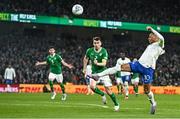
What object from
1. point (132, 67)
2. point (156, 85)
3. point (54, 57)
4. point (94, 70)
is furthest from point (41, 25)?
point (132, 67)

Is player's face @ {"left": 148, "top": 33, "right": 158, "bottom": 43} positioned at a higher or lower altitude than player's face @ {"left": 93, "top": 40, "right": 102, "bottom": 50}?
higher

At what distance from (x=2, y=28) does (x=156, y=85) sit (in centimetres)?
1574

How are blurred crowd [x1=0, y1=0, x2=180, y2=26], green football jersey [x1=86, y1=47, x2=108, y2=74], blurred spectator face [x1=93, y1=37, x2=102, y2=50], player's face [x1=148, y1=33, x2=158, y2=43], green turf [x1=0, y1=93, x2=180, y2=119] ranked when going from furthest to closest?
blurred crowd [x1=0, y1=0, x2=180, y2=26], green football jersey [x1=86, y1=47, x2=108, y2=74], blurred spectator face [x1=93, y1=37, x2=102, y2=50], player's face [x1=148, y1=33, x2=158, y2=43], green turf [x1=0, y1=93, x2=180, y2=119]

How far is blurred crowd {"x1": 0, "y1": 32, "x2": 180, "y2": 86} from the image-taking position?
52.2m

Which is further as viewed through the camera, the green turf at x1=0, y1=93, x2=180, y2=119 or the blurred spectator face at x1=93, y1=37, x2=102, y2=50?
the blurred spectator face at x1=93, y1=37, x2=102, y2=50

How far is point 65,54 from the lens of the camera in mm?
57375

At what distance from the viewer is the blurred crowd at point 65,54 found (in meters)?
52.2

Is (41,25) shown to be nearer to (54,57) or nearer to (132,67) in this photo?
(54,57)

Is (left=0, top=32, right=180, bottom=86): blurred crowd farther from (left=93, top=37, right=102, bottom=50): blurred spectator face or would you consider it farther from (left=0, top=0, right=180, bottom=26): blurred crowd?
(left=93, top=37, right=102, bottom=50): blurred spectator face

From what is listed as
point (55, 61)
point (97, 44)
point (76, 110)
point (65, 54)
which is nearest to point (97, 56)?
point (97, 44)

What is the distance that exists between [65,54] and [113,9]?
26.4 ft

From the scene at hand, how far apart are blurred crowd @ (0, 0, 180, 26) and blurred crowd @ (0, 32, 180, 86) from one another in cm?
269

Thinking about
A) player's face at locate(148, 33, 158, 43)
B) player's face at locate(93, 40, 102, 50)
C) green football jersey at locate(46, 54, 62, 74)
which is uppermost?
player's face at locate(148, 33, 158, 43)

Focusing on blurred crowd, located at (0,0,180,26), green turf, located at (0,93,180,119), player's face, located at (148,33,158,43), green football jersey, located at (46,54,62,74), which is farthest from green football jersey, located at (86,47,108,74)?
blurred crowd, located at (0,0,180,26)
